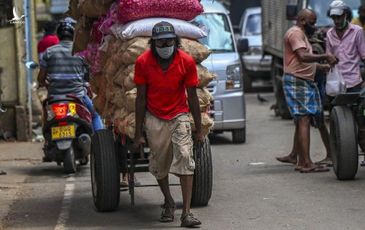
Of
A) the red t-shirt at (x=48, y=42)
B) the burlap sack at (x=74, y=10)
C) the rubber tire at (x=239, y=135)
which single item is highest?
the burlap sack at (x=74, y=10)

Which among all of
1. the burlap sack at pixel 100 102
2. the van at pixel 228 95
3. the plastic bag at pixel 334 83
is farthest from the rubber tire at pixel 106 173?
the van at pixel 228 95

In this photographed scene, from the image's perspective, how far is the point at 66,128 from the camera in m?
11.8

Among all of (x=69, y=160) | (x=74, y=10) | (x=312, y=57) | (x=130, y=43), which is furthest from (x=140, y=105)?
(x=69, y=160)

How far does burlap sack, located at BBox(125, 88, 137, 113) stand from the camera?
8586 mm

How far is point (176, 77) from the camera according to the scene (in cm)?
825

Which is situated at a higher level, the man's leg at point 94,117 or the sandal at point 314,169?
the man's leg at point 94,117

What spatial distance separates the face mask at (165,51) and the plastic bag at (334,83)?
379cm

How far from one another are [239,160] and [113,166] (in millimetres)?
4310

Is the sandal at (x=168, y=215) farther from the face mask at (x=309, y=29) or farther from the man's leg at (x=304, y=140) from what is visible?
the face mask at (x=309, y=29)

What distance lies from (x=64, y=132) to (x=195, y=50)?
3361 mm

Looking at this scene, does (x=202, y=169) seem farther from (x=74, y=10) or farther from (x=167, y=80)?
(x=74, y=10)

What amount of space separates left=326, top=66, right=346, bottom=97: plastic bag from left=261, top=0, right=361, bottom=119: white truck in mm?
5594

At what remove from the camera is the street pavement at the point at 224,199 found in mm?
8625

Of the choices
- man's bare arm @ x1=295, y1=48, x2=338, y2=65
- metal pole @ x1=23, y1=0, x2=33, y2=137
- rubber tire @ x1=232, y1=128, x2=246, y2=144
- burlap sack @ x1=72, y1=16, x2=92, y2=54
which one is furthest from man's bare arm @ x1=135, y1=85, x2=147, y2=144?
metal pole @ x1=23, y1=0, x2=33, y2=137
